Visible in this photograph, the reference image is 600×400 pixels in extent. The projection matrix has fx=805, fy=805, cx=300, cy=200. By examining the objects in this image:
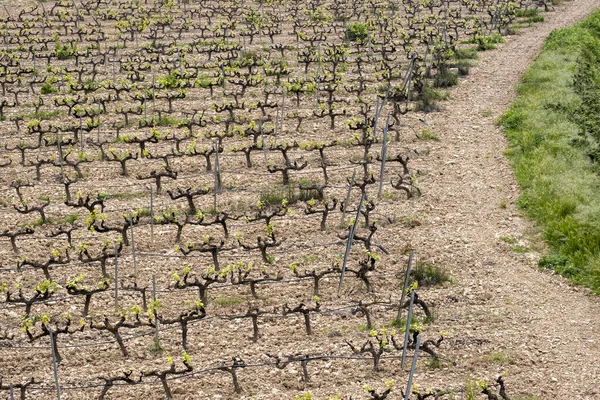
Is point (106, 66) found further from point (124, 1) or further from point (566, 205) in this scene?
point (566, 205)

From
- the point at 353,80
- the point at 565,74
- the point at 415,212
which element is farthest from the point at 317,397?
the point at 565,74

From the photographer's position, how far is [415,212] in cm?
1856

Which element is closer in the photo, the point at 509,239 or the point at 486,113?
the point at 509,239

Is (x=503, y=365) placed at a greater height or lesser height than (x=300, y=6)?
lesser

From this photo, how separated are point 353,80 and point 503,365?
1620 centimetres

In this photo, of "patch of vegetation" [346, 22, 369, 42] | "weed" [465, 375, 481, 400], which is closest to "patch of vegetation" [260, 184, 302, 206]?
"weed" [465, 375, 481, 400]

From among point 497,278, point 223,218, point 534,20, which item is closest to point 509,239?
point 497,278

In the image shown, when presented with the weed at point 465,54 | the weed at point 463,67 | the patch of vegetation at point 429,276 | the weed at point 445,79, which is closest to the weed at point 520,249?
the patch of vegetation at point 429,276

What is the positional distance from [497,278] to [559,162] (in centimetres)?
583

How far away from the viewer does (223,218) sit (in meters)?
17.2

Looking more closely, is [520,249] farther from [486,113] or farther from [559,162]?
[486,113]

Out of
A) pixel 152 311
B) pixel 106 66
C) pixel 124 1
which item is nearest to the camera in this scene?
pixel 152 311

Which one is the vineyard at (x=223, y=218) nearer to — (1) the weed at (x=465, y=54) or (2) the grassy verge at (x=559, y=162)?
(1) the weed at (x=465, y=54)

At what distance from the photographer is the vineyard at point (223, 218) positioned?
42.7ft
